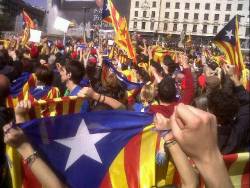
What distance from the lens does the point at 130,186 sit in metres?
2.34

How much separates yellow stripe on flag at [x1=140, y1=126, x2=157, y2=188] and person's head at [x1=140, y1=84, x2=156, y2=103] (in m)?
1.83

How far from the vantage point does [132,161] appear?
7.73 ft

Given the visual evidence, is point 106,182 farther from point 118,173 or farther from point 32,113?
point 32,113

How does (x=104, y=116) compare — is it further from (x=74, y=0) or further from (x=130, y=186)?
(x=74, y=0)

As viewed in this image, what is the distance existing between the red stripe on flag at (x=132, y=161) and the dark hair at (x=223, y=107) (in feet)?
1.79

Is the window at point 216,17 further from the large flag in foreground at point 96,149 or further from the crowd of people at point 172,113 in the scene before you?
the large flag in foreground at point 96,149

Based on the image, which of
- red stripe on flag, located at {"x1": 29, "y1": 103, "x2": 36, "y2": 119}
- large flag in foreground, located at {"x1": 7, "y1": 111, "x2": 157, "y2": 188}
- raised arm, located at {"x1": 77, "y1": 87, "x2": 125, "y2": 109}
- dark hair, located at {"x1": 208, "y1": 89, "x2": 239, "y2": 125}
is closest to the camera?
large flag in foreground, located at {"x1": 7, "y1": 111, "x2": 157, "y2": 188}

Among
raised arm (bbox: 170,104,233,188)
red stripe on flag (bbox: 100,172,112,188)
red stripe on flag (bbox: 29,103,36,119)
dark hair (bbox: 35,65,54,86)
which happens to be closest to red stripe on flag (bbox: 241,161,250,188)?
red stripe on flag (bbox: 100,172,112,188)

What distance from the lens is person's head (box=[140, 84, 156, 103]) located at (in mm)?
4265

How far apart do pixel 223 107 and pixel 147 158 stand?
1.91 feet

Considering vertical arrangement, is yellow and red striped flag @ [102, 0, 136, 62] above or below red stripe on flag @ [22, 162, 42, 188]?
above

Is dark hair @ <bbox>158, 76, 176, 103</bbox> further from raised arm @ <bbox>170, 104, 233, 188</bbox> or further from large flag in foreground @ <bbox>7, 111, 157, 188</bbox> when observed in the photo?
raised arm @ <bbox>170, 104, 233, 188</bbox>

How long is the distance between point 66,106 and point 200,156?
2.51m

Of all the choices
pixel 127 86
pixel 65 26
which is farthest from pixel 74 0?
pixel 127 86
